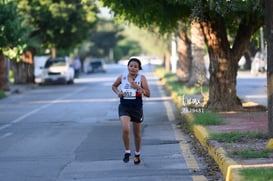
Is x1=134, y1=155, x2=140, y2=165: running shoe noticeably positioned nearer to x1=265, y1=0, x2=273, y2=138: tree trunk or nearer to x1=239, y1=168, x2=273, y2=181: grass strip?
x1=265, y1=0, x2=273, y2=138: tree trunk

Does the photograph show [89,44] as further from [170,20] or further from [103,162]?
[103,162]

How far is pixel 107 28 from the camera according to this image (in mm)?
103688

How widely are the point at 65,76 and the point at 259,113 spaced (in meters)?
28.4

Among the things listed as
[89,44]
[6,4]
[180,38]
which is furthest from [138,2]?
[89,44]

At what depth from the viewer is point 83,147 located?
13.0 m

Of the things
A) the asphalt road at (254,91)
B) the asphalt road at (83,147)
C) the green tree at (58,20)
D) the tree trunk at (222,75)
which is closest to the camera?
the asphalt road at (83,147)

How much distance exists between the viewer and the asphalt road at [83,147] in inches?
387

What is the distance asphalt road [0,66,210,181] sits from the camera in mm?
9836

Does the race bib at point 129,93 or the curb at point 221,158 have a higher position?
the race bib at point 129,93

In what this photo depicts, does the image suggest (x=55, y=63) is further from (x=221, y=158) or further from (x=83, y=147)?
(x=221, y=158)

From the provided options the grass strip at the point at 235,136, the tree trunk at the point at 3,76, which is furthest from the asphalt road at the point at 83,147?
the tree trunk at the point at 3,76

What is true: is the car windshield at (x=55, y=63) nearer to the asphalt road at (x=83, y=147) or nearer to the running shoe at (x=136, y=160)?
the asphalt road at (x=83, y=147)

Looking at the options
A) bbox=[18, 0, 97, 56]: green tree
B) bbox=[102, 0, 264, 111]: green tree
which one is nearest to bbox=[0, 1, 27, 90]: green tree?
bbox=[102, 0, 264, 111]: green tree

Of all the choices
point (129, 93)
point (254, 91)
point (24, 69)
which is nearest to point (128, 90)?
point (129, 93)
